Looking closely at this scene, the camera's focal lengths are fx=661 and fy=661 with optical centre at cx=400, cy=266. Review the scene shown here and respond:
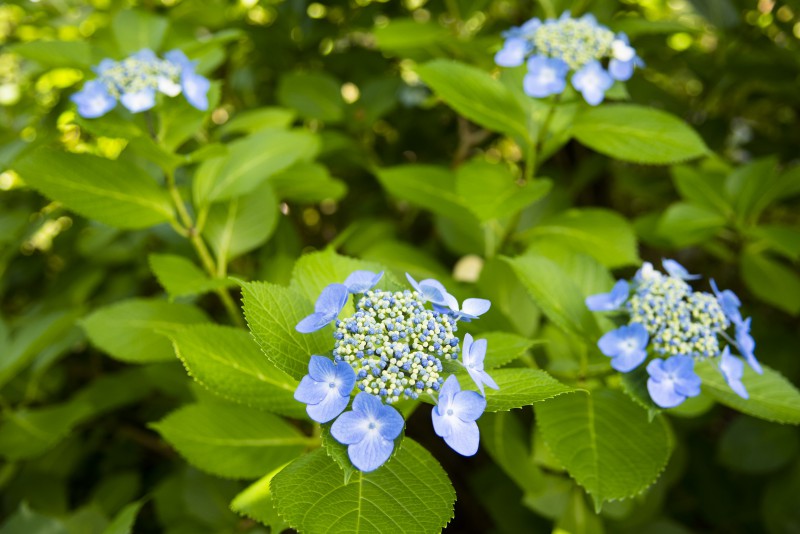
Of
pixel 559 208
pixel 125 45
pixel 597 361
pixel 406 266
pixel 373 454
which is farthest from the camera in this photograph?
pixel 559 208

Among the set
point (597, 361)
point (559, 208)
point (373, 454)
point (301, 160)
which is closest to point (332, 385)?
point (373, 454)

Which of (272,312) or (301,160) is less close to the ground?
(272,312)

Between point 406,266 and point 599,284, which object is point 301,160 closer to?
point 406,266

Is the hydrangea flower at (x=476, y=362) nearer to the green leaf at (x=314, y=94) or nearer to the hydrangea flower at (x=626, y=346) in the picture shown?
the hydrangea flower at (x=626, y=346)

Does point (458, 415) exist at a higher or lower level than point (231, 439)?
higher

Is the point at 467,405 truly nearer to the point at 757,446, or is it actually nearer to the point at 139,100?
the point at 139,100

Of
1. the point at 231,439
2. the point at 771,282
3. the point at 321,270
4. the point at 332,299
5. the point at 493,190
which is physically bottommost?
the point at 771,282

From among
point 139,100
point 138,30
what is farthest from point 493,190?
point 138,30

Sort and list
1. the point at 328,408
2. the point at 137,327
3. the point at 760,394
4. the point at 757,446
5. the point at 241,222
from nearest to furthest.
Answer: the point at 328,408 < the point at 760,394 < the point at 137,327 < the point at 241,222 < the point at 757,446
